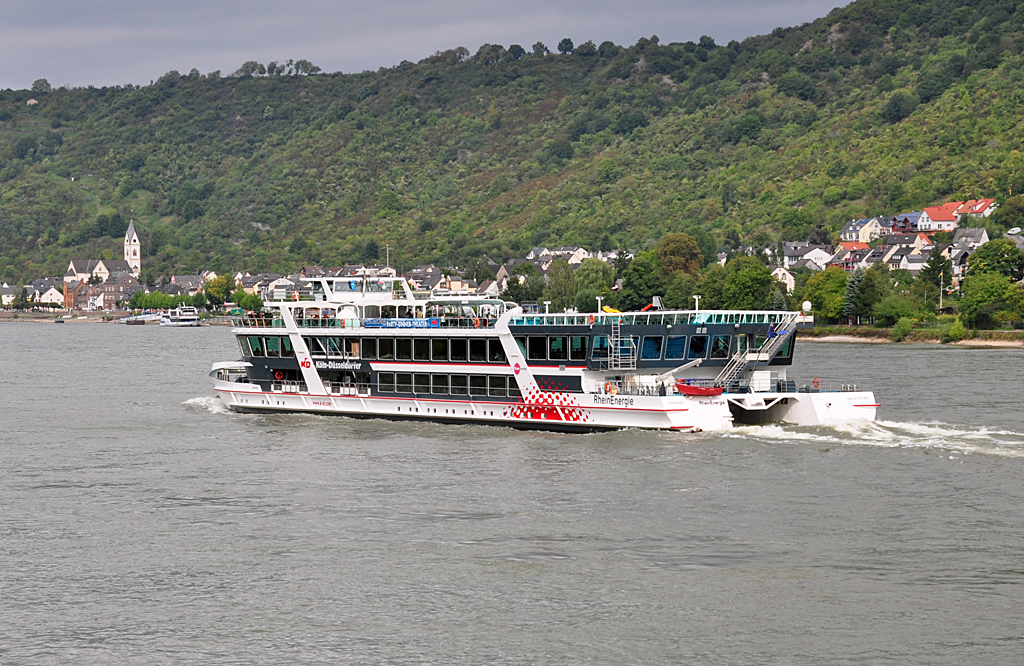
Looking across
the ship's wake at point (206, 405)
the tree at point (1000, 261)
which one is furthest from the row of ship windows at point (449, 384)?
the tree at point (1000, 261)

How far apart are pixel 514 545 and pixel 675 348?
17.3 metres

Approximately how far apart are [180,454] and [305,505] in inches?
444

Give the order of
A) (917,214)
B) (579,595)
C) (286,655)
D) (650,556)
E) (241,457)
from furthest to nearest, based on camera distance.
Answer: (917,214)
(241,457)
(650,556)
(579,595)
(286,655)

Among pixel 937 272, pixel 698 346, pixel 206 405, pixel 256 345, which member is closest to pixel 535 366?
pixel 698 346

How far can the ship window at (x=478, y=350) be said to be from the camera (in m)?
48.2

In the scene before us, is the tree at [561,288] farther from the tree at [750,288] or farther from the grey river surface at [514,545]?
the grey river surface at [514,545]

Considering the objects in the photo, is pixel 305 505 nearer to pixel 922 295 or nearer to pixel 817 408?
pixel 817 408

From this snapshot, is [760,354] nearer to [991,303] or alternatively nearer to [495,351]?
[495,351]

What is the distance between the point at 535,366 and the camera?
46.9 meters

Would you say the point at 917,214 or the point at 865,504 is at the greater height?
the point at 917,214

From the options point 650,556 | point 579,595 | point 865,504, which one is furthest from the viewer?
point 865,504

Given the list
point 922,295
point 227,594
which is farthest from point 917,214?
point 227,594

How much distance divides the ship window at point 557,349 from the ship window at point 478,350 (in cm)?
298

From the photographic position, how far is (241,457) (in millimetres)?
43625
